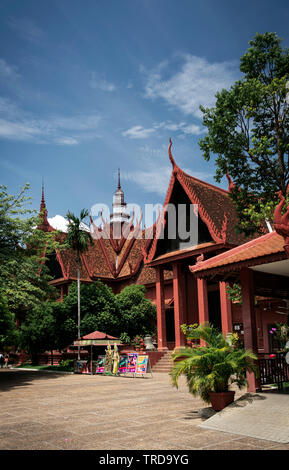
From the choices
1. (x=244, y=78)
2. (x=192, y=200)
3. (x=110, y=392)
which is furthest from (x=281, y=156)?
(x=110, y=392)

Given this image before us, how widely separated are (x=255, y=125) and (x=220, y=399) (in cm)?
1073

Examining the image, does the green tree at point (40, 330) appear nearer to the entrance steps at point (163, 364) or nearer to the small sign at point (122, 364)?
the entrance steps at point (163, 364)

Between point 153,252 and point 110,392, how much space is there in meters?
12.7

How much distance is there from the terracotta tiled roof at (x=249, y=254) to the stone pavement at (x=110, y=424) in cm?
321

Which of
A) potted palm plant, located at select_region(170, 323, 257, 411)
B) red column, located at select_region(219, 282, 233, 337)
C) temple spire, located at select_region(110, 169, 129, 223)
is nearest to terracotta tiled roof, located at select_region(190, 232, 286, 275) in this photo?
potted palm plant, located at select_region(170, 323, 257, 411)

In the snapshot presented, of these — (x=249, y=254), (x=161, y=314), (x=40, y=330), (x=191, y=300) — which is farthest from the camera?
(x=191, y=300)

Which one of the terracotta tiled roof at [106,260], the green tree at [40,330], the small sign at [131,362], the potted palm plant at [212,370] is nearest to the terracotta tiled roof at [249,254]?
the potted palm plant at [212,370]

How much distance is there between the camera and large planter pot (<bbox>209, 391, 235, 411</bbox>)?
26.2ft

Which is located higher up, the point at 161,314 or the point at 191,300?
the point at 191,300

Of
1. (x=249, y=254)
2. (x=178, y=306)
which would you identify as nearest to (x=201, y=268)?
(x=249, y=254)

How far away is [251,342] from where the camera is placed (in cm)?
997

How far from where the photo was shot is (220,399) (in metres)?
8.00

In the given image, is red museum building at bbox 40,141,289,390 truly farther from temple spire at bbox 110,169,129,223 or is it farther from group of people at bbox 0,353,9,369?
temple spire at bbox 110,169,129,223

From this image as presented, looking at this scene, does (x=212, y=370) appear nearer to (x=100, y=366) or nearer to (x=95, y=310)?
(x=100, y=366)
